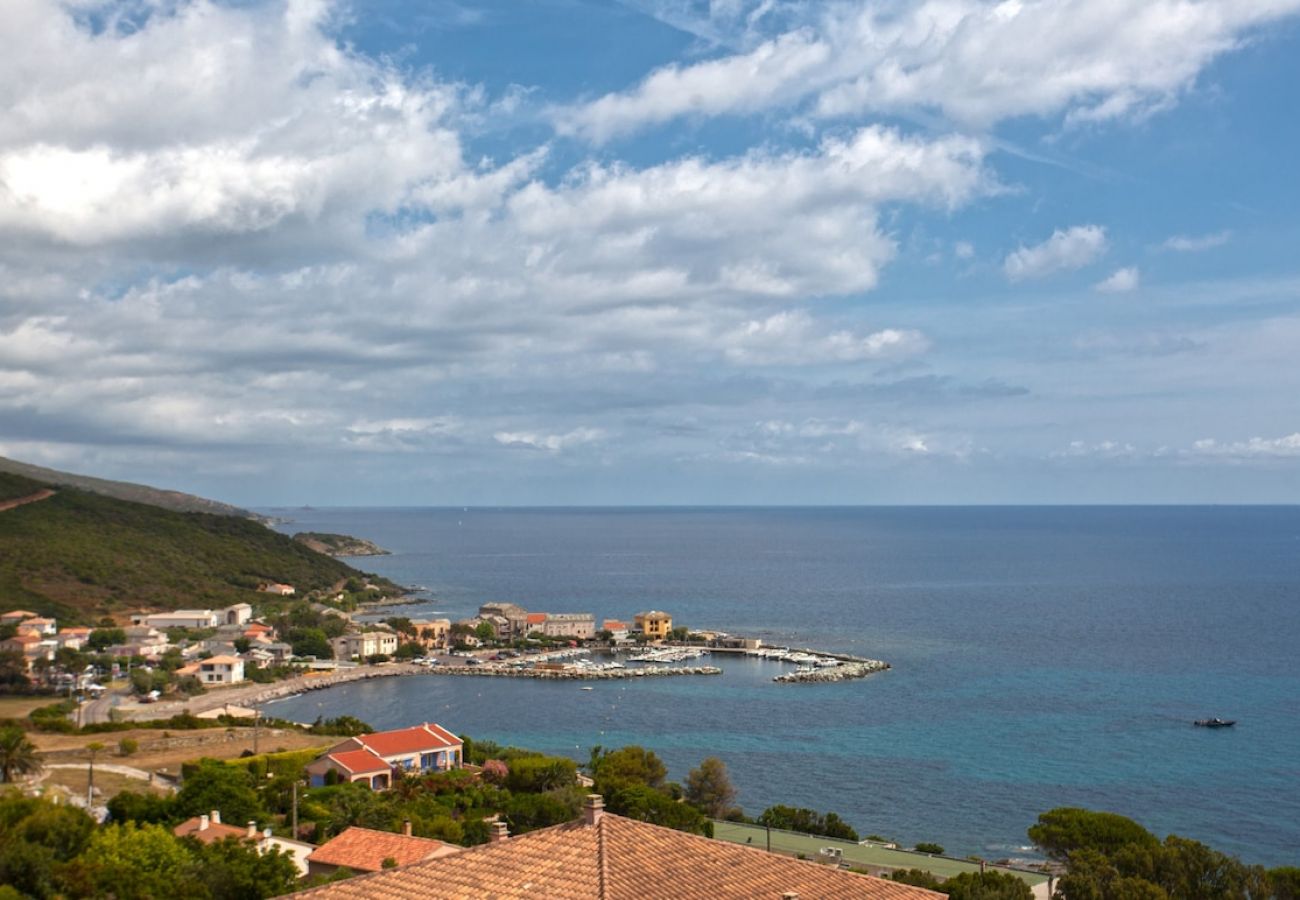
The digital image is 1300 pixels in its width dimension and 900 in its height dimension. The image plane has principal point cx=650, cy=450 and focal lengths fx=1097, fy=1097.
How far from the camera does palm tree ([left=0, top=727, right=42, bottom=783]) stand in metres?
31.6

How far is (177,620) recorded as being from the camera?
246 feet

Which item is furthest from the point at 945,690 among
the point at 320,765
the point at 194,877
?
the point at 194,877

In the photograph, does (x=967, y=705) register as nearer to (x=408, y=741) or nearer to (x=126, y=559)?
(x=408, y=741)

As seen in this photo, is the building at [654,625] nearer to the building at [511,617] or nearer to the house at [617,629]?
the house at [617,629]

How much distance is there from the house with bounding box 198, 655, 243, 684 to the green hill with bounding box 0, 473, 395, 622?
51.1ft

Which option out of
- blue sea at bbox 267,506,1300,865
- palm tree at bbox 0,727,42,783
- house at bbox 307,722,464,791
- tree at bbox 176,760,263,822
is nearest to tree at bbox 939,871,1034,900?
blue sea at bbox 267,506,1300,865

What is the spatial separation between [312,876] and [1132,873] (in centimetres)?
1651

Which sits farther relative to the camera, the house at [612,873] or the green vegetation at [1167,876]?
the green vegetation at [1167,876]

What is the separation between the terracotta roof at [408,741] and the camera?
123 ft

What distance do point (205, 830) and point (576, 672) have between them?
44422mm

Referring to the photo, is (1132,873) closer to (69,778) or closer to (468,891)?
(468,891)

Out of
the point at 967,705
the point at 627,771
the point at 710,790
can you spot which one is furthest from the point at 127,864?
the point at 967,705

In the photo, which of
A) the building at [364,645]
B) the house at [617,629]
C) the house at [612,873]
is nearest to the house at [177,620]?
the building at [364,645]

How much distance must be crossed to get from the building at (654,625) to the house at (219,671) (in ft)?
97.7
